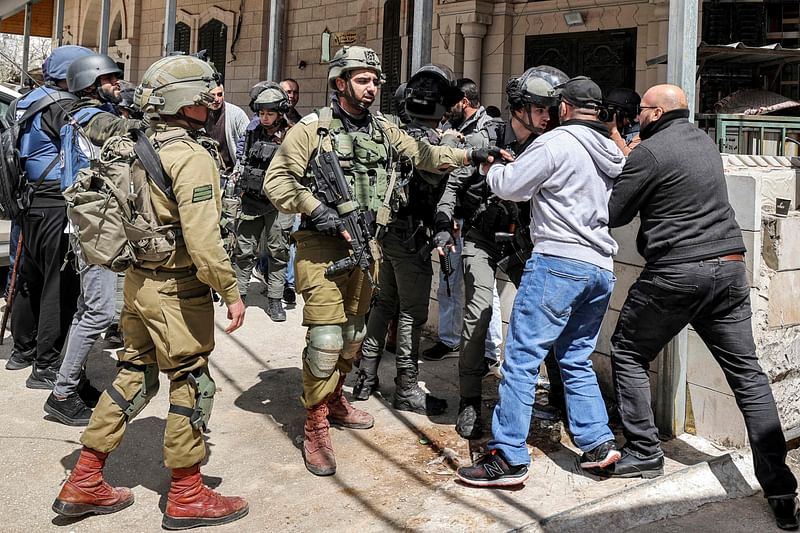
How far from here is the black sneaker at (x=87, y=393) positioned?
4344 mm

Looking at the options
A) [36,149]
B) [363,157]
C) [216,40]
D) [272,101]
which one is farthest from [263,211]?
[216,40]

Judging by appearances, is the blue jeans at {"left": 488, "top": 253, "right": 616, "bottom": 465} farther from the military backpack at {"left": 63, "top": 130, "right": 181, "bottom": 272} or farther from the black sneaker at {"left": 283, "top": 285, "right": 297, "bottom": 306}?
the black sneaker at {"left": 283, "top": 285, "right": 297, "bottom": 306}

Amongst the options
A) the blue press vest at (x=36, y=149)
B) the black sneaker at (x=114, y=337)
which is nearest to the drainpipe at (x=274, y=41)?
the black sneaker at (x=114, y=337)

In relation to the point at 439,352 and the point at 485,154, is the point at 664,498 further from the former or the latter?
the point at 439,352

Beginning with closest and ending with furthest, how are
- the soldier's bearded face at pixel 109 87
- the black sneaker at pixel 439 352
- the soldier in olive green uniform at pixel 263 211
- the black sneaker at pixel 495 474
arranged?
the black sneaker at pixel 495 474
the soldier's bearded face at pixel 109 87
the black sneaker at pixel 439 352
the soldier in olive green uniform at pixel 263 211

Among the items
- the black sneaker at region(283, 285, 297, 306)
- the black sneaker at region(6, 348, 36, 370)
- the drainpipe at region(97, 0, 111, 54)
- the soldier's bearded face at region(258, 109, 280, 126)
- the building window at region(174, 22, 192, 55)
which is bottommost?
the black sneaker at region(6, 348, 36, 370)

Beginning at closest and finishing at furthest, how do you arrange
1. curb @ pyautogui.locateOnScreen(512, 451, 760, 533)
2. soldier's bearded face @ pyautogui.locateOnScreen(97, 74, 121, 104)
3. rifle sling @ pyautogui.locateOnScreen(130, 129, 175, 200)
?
1. rifle sling @ pyautogui.locateOnScreen(130, 129, 175, 200)
2. curb @ pyautogui.locateOnScreen(512, 451, 760, 533)
3. soldier's bearded face @ pyautogui.locateOnScreen(97, 74, 121, 104)

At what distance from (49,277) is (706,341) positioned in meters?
3.62

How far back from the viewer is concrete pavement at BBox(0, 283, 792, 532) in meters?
3.10

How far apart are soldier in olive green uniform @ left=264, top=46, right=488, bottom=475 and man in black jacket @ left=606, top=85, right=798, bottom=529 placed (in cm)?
79

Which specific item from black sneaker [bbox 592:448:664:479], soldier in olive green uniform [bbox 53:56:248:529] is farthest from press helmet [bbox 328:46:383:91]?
black sneaker [bbox 592:448:664:479]

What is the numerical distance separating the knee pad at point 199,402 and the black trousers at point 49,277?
6.02 ft

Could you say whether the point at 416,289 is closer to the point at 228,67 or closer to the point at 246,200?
the point at 246,200

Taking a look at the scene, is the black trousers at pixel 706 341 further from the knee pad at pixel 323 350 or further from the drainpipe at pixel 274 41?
the drainpipe at pixel 274 41
